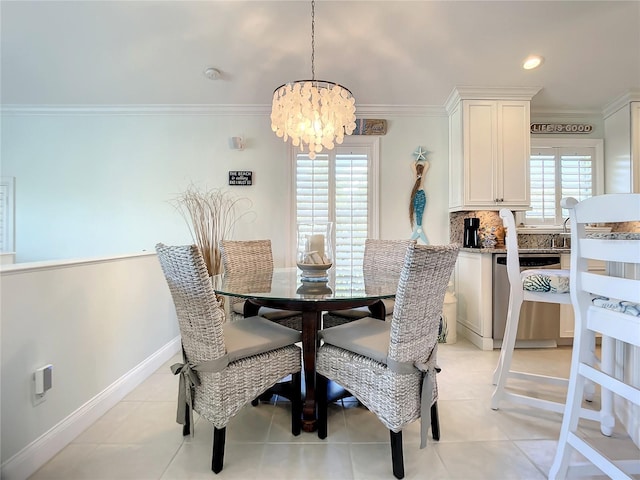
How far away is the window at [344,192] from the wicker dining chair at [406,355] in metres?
2.02

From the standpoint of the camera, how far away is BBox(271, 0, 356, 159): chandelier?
1.90 m

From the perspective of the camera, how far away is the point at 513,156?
9.89ft

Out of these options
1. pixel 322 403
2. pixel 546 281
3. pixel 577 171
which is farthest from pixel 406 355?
pixel 577 171

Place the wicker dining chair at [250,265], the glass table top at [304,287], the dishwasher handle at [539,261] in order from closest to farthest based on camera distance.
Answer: the glass table top at [304,287] < the wicker dining chair at [250,265] < the dishwasher handle at [539,261]

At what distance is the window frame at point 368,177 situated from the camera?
131 inches

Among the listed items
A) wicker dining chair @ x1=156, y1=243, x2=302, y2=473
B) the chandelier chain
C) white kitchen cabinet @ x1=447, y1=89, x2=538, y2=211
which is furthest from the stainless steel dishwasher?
the chandelier chain

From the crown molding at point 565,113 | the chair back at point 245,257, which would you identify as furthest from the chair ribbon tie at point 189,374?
the crown molding at point 565,113

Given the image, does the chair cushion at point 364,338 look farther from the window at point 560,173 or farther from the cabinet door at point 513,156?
the window at point 560,173

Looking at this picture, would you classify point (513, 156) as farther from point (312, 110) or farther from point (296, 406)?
point (296, 406)

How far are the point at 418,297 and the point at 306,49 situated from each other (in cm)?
249

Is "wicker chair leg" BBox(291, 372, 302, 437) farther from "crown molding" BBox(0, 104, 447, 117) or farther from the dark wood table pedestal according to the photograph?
"crown molding" BBox(0, 104, 447, 117)

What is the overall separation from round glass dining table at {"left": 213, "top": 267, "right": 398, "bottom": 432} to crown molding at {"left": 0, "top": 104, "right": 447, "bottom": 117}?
7.47 ft

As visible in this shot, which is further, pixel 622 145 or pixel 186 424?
pixel 622 145

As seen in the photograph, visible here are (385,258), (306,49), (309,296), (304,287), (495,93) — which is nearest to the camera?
(309,296)
